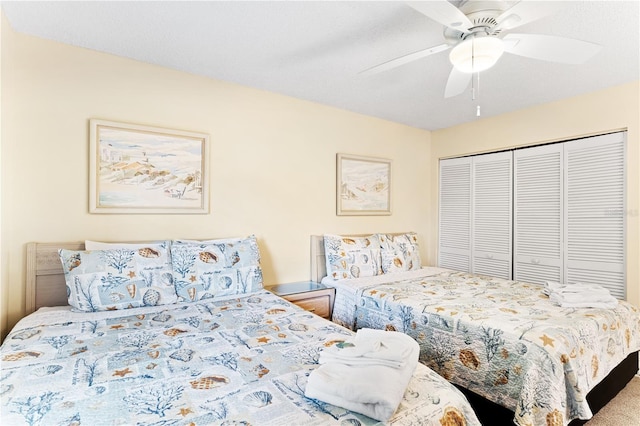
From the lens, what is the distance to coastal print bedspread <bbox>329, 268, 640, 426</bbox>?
1586 millimetres

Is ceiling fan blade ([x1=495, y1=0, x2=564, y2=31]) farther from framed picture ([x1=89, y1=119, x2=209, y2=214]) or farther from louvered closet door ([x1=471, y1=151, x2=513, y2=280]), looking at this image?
louvered closet door ([x1=471, y1=151, x2=513, y2=280])

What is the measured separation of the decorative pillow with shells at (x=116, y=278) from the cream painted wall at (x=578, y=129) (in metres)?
3.43

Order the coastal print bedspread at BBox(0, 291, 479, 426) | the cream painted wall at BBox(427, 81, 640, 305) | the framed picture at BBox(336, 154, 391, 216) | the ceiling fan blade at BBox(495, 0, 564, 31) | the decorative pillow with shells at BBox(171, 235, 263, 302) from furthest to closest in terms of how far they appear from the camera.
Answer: the framed picture at BBox(336, 154, 391, 216), the cream painted wall at BBox(427, 81, 640, 305), the decorative pillow with shells at BBox(171, 235, 263, 302), the ceiling fan blade at BBox(495, 0, 564, 31), the coastal print bedspread at BBox(0, 291, 479, 426)

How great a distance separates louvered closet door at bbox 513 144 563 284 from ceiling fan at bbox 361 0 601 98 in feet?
5.75

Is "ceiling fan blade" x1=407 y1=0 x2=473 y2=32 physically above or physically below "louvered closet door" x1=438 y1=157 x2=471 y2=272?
above

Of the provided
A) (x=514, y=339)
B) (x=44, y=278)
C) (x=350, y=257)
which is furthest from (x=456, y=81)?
(x=44, y=278)

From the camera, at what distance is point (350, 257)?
314 cm

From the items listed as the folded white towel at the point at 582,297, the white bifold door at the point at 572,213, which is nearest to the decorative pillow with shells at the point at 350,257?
the folded white towel at the point at 582,297

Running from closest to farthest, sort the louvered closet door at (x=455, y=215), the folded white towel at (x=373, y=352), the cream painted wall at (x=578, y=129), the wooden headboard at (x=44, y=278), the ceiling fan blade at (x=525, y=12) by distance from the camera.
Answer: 1. the folded white towel at (x=373, y=352)
2. the ceiling fan blade at (x=525, y=12)
3. the wooden headboard at (x=44, y=278)
4. the cream painted wall at (x=578, y=129)
5. the louvered closet door at (x=455, y=215)

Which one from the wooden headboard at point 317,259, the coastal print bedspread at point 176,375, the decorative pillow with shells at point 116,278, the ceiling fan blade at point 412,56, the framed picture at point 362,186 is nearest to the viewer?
the coastal print bedspread at point 176,375

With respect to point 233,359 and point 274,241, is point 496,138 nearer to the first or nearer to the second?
point 274,241

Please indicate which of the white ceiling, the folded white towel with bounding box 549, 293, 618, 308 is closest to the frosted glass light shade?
the white ceiling

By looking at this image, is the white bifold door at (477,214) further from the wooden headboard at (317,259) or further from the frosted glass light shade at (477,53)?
the frosted glass light shade at (477,53)

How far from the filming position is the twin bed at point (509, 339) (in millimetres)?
1601
